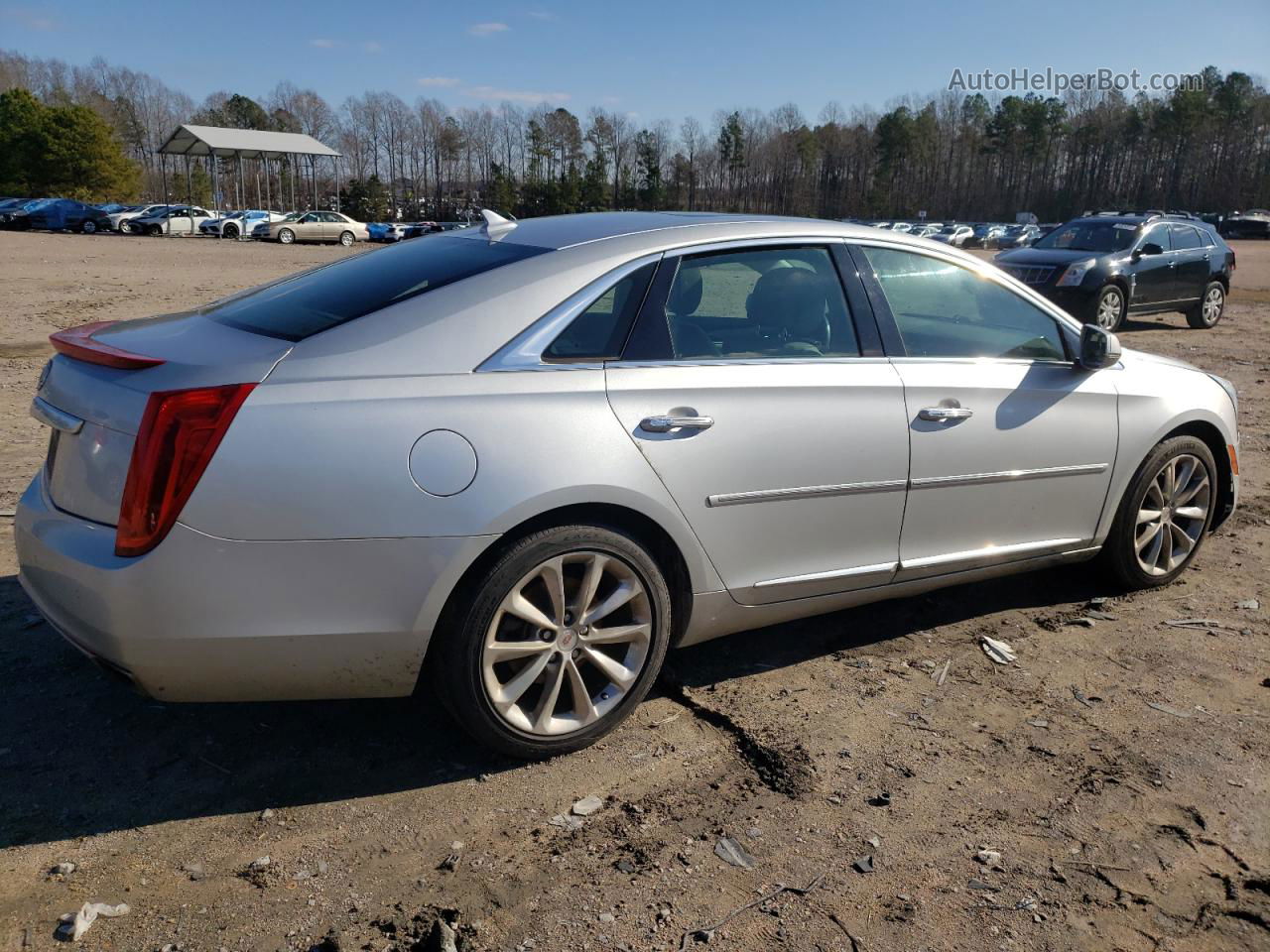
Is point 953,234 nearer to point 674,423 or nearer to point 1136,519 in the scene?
point 1136,519

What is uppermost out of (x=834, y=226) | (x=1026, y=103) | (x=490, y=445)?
(x=1026, y=103)

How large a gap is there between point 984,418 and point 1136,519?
1.19 metres

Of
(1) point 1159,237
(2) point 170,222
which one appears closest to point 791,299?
(1) point 1159,237

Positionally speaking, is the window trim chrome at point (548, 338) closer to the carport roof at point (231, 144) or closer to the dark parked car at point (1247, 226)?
the carport roof at point (231, 144)

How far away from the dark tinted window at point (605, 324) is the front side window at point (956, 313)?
1.07 m

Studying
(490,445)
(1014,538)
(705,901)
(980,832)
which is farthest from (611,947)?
(1014,538)

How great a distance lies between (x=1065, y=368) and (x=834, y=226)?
47.3 inches

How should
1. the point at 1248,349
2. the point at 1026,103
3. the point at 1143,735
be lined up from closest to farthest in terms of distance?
the point at 1143,735 < the point at 1248,349 < the point at 1026,103

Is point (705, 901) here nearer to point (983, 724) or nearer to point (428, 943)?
point (428, 943)

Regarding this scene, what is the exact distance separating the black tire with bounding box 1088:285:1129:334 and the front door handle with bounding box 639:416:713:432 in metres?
12.9

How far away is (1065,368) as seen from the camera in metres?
4.43

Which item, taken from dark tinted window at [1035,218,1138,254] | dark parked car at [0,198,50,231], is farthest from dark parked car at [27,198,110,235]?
dark tinted window at [1035,218,1138,254]

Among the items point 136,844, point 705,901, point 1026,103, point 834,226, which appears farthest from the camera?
point 1026,103

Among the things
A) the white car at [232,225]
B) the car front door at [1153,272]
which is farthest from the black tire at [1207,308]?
the white car at [232,225]
